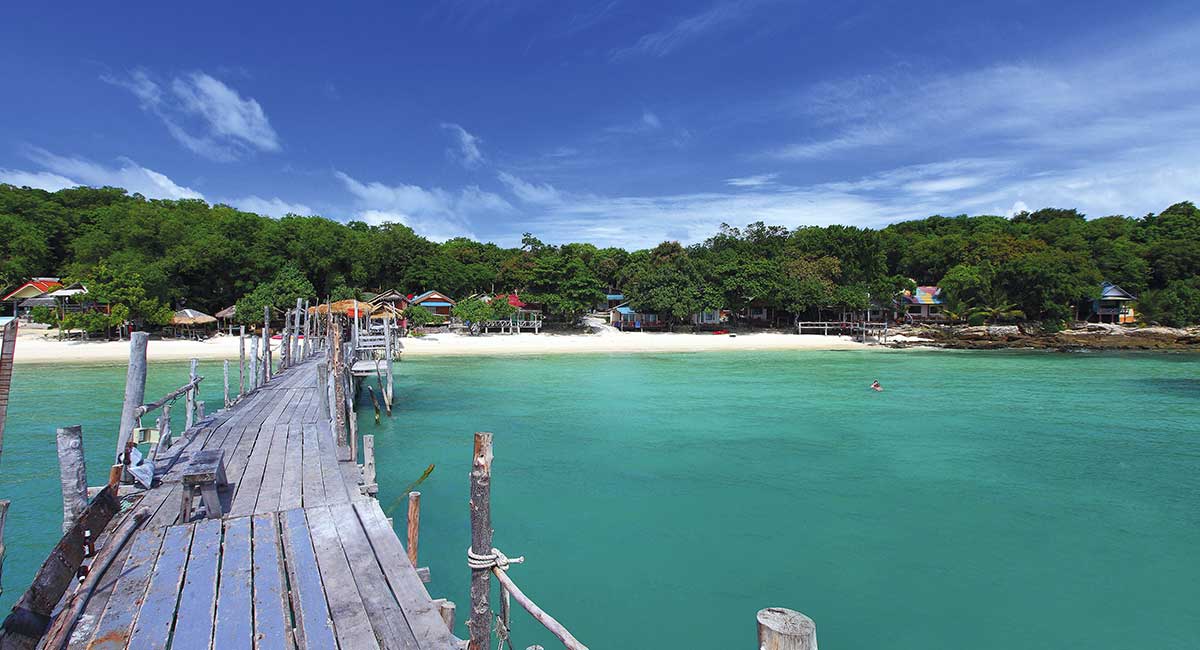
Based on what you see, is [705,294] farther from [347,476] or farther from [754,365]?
[347,476]

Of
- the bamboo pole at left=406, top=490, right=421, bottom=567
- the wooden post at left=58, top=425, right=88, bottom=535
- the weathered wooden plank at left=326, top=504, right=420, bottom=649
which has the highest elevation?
the wooden post at left=58, top=425, right=88, bottom=535

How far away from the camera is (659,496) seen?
12102mm

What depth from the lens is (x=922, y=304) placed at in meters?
55.9

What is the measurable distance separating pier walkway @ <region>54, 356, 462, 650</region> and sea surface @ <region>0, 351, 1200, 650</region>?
3.02m

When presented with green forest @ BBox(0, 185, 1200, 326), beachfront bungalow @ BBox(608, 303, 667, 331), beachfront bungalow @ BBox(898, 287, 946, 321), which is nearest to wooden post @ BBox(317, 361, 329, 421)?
green forest @ BBox(0, 185, 1200, 326)

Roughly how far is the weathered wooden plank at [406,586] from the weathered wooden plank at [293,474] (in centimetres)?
85

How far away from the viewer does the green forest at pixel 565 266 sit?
43125 millimetres

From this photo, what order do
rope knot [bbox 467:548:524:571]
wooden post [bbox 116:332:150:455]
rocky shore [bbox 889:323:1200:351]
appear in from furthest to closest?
rocky shore [bbox 889:323:1200:351] < wooden post [bbox 116:332:150:455] < rope knot [bbox 467:548:524:571]

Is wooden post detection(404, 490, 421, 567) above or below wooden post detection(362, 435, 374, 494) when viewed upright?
below

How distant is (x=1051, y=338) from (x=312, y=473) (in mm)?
52793

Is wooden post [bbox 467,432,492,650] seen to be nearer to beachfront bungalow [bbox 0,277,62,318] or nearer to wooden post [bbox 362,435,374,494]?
wooden post [bbox 362,435,374,494]

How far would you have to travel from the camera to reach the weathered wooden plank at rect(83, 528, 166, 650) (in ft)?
12.7

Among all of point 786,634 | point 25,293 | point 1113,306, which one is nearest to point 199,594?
point 786,634

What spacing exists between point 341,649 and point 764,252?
56.7 m
